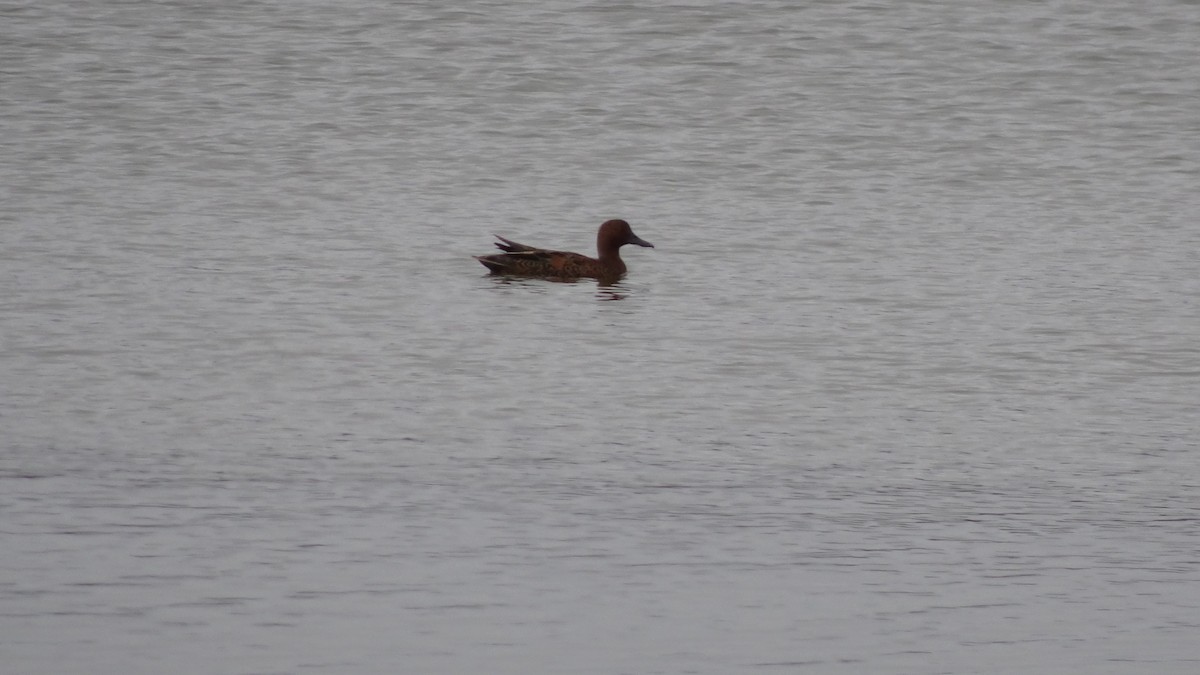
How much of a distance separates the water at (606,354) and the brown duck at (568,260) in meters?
0.24

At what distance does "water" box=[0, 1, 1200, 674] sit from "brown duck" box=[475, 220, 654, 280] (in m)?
0.24

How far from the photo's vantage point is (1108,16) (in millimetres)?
25391

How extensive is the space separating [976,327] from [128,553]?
669cm

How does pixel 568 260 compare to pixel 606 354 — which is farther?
pixel 568 260

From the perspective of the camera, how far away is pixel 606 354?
11102 mm

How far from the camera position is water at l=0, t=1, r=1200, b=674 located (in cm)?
614

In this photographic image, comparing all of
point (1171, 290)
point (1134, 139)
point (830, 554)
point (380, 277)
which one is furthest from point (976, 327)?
point (1134, 139)

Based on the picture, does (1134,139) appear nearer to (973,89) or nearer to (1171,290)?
(973,89)

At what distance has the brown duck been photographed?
14039mm

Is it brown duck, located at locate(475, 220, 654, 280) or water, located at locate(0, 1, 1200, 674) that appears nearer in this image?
water, located at locate(0, 1, 1200, 674)

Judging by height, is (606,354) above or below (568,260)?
above

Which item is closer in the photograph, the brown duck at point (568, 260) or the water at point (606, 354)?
the water at point (606, 354)

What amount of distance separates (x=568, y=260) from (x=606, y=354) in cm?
332

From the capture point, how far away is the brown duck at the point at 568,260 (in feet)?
46.1
